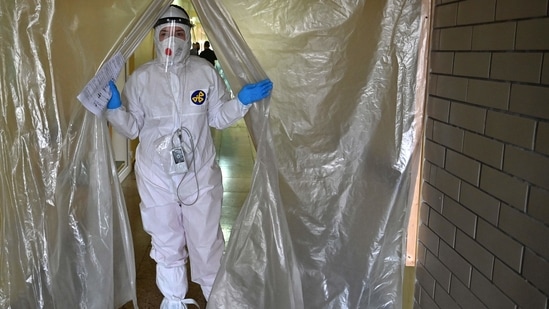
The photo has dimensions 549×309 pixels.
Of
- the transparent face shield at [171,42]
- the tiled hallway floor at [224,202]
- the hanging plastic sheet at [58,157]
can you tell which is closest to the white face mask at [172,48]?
the transparent face shield at [171,42]

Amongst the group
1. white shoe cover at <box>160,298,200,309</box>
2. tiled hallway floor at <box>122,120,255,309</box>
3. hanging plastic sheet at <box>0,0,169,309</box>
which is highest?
hanging plastic sheet at <box>0,0,169,309</box>

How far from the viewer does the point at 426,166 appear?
1.94 m

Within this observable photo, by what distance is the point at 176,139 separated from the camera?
79.3 inches

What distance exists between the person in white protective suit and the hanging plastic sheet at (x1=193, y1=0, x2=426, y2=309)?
0.14 meters

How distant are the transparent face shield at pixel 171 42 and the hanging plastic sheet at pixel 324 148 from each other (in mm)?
141

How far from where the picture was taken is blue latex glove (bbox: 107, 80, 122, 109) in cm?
187

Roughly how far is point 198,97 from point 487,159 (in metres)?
1.07

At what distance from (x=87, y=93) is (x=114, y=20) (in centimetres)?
26

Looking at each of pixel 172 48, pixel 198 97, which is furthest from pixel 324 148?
pixel 172 48

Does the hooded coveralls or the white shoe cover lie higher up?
the hooded coveralls

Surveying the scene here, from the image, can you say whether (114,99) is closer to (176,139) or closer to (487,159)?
(176,139)

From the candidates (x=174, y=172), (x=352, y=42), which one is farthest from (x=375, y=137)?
(x=174, y=172)

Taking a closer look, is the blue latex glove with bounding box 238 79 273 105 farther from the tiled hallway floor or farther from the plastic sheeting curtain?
the tiled hallway floor

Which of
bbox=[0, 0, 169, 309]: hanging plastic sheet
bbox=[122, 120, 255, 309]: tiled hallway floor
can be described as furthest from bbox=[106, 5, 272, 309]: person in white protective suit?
bbox=[122, 120, 255, 309]: tiled hallway floor
